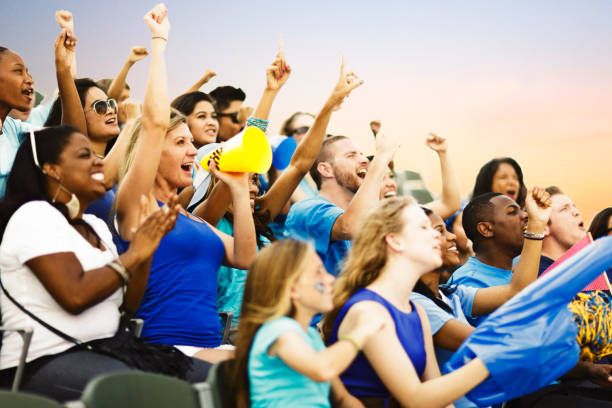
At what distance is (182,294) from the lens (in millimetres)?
2273

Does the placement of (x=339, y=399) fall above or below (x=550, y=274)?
below

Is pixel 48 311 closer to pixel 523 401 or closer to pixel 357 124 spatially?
pixel 523 401

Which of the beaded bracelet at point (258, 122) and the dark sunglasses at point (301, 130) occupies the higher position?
the beaded bracelet at point (258, 122)

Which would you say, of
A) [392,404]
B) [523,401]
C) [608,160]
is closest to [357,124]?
[608,160]

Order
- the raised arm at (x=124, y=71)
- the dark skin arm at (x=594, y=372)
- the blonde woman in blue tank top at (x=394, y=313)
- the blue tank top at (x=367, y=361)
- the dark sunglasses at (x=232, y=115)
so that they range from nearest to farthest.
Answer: the blonde woman in blue tank top at (x=394, y=313) → the blue tank top at (x=367, y=361) → the dark skin arm at (x=594, y=372) → the raised arm at (x=124, y=71) → the dark sunglasses at (x=232, y=115)

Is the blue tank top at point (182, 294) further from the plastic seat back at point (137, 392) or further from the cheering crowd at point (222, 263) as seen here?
the plastic seat back at point (137, 392)

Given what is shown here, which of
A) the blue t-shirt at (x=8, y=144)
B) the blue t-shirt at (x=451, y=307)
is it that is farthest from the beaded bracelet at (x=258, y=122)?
the blue t-shirt at (x=451, y=307)

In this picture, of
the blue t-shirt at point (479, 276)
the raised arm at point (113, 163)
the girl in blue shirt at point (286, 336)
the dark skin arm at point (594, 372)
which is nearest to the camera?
the girl in blue shirt at point (286, 336)

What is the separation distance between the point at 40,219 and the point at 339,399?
94 cm

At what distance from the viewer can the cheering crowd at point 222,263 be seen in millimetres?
1774

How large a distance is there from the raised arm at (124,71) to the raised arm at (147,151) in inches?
53.7

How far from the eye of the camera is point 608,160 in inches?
252

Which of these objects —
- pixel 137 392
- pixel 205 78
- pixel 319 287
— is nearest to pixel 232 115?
pixel 205 78

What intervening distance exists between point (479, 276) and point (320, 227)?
2.61 feet
